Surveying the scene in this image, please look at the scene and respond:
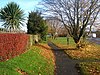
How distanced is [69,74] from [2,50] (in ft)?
12.7

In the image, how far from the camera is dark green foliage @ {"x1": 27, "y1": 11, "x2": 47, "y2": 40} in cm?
5147

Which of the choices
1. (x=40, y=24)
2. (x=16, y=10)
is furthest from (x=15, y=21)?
(x=40, y=24)

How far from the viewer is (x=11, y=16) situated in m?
48.2

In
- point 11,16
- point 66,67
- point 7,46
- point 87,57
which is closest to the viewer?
point 7,46

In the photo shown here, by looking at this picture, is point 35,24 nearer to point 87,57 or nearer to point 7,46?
point 87,57

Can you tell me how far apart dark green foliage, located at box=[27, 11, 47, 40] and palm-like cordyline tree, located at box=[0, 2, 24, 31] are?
243 centimetres

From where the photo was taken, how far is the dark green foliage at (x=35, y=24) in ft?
169

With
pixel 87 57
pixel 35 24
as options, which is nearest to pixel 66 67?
pixel 87 57

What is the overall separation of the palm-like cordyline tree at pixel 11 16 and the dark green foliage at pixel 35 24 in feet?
7.98

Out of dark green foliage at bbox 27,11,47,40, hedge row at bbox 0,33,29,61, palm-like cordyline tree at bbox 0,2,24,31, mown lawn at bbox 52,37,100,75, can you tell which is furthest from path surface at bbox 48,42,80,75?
dark green foliage at bbox 27,11,47,40

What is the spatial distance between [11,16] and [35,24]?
5985mm

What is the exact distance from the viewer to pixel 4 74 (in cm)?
1020

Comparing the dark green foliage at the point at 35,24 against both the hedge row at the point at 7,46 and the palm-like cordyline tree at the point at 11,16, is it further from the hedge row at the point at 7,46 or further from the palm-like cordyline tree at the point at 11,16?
the hedge row at the point at 7,46

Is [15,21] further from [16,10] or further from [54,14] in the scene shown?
[54,14]
